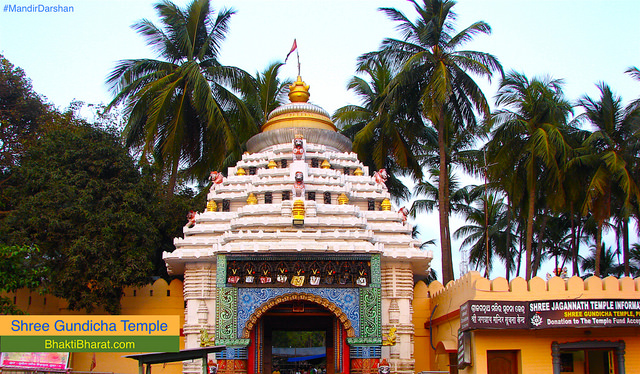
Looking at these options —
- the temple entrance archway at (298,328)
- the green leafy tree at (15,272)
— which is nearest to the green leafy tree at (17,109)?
the green leafy tree at (15,272)

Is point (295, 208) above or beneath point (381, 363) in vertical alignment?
above

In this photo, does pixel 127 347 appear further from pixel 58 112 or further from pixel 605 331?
pixel 58 112

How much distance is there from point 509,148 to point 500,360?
33.3ft

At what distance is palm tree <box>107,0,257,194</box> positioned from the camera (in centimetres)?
2594

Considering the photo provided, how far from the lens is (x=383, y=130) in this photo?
28.6 metres

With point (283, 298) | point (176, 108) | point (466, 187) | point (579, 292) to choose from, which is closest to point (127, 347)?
point (283, 298)

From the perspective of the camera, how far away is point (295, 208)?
18953 millimetres

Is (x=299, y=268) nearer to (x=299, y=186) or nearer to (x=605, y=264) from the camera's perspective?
(x=299, y=186)

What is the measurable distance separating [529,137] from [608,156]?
2802mm

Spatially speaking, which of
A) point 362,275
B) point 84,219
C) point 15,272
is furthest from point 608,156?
point 15,272

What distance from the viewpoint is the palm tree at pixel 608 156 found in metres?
23.4

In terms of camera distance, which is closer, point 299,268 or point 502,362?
point 502,362

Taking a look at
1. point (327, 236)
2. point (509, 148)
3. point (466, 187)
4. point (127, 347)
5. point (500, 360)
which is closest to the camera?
point (127, 347)

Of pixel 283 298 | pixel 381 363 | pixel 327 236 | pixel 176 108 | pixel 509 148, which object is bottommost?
pixel 381 363
